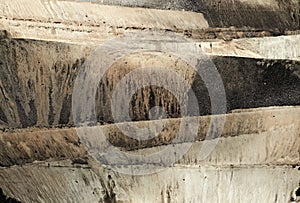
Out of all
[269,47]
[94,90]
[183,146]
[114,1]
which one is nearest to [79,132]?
[94,90]

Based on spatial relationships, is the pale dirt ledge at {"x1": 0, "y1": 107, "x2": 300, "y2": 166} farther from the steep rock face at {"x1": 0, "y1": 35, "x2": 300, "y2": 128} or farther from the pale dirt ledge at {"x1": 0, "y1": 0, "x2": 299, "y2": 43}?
the pale dirt ledge at {"x1": 0, "y1": 0, "x2": 299, "y2": 43}

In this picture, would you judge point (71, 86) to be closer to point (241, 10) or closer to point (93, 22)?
point (93, 22)

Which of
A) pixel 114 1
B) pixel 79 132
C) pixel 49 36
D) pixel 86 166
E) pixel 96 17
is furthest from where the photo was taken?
pixel 114 1

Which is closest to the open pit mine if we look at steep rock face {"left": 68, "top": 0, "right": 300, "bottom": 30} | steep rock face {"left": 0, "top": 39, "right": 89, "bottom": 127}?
steep rock face {"left": 0, "top": 39, "right": 89, "bottom": 127}

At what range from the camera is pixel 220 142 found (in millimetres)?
3004

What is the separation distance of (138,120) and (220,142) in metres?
0.43

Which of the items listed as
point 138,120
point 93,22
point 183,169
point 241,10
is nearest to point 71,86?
point 138,120

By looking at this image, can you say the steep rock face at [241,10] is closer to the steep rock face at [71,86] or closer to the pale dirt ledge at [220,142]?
the steep rock face at [71,86]

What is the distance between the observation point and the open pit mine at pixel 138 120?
2848mm

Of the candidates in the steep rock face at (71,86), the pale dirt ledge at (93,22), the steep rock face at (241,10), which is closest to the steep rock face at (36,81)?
→ the steep rock face at (71,86)

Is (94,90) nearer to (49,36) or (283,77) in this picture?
(49,36)

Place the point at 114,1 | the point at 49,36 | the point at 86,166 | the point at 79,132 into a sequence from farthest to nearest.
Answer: the point at 114,1 → the point at 49,36 → the point at 86,166 → the point at 79,132

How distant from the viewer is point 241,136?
301 cm

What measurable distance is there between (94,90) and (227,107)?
645mm
